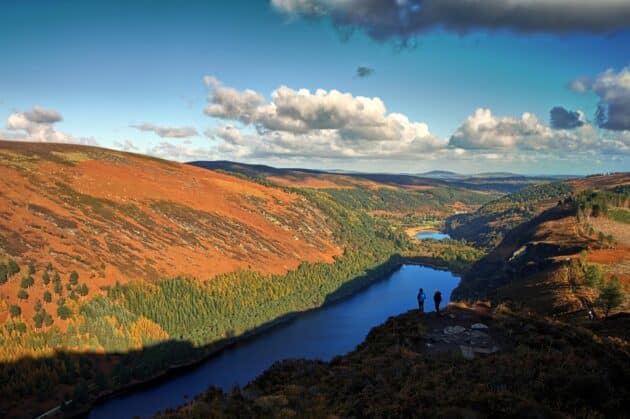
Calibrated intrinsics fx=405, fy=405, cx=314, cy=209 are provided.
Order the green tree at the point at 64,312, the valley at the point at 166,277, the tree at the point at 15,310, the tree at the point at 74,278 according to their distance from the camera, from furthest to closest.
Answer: the tree at the point at 74,278 → the green tree at the point at 64,312 → the tree at the point at 15,310 → the valley at the point at 166,277

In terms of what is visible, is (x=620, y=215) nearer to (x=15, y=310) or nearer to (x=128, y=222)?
(x=128, y=222)

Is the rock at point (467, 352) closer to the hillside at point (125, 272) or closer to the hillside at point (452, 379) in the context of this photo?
the hillside at point (452, 379)

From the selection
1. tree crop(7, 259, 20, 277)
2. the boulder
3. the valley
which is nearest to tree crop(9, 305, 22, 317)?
the valley

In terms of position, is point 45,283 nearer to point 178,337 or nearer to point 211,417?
point 178,337

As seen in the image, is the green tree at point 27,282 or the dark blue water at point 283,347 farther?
the green tree at point 27,282

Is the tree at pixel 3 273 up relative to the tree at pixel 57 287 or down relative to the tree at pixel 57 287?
up

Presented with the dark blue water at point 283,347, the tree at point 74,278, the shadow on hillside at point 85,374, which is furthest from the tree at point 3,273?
the dark blue water at point 283,347
